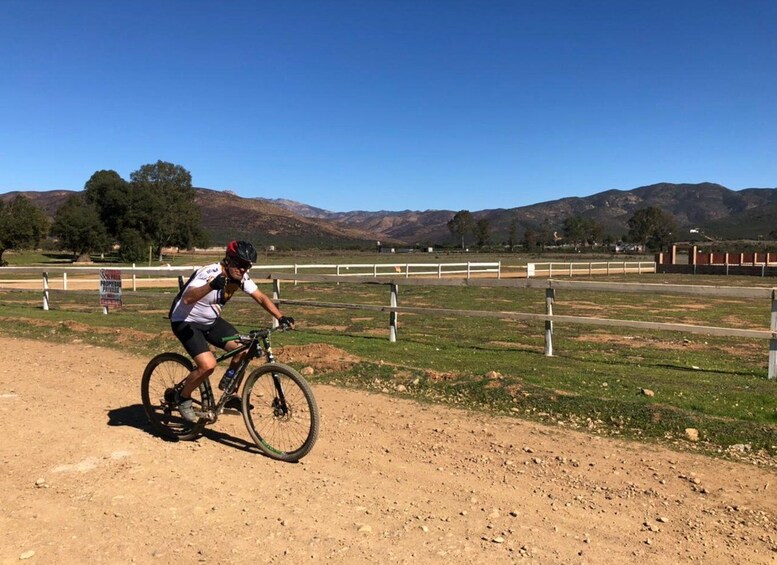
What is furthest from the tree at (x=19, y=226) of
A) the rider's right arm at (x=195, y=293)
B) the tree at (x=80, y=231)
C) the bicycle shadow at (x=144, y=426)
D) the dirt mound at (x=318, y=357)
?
the rider's right arm at (x=195, y=293)

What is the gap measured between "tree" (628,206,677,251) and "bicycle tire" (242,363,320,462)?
415 ft

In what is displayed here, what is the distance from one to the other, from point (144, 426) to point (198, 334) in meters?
1.34

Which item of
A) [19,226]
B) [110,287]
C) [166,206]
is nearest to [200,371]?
[110,287]

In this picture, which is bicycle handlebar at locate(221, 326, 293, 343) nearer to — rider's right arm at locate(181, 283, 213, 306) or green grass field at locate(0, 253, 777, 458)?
rider's right arm at locate(181, 283, 213, 306)

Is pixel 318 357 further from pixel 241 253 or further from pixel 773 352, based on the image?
pixel 773 352

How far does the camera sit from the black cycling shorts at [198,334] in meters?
4.92

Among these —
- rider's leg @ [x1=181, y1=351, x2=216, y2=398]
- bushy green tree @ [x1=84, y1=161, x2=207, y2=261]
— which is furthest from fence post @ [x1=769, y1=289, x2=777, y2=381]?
bushy green tree @ [x1=84, y1=161, x2=207, y2=261]

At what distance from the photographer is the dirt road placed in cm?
326

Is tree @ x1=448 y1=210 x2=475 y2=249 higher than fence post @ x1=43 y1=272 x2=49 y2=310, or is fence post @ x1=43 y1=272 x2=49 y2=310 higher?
tree @ x1=448 y1=210 x2=475 y2=249

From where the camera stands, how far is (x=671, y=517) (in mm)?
3686

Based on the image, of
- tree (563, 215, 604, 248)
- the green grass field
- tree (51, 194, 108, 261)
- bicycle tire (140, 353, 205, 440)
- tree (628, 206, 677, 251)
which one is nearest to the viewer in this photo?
bicycle tire (140, 353, 205, 440)

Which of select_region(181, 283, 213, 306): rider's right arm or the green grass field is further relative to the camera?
the green grass field

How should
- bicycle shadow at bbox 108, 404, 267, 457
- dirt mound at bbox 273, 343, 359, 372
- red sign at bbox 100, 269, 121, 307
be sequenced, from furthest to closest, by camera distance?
red sign at bbox 100, 269, 121, 307 → dirt mound at bbox 273, 343, 359, 372 → bicycle shadow at bbox 108, 404, 267, 457

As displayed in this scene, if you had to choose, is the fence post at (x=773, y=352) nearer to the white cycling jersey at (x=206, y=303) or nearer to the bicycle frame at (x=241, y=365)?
→ the bicycle frame at (x=241, y=365)
